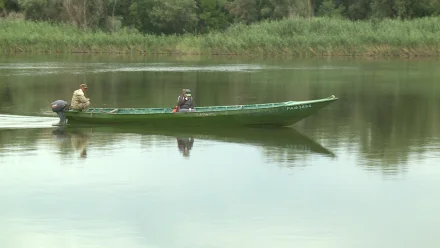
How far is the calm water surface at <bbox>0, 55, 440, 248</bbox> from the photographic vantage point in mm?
14891

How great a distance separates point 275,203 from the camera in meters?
17.0

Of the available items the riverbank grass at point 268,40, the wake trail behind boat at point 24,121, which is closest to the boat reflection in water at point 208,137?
the wake trail behind boat at point 24,121

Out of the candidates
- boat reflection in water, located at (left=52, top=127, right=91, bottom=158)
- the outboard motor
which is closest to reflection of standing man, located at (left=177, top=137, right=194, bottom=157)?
boat reflection in water, located at (left=52, top=127, right=91, bottom=158)

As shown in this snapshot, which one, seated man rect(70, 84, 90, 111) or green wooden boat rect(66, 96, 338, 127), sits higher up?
seated man rect(70, 84, 90, 111)

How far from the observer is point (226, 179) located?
1931cm

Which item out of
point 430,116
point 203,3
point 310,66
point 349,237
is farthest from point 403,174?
point 203,3

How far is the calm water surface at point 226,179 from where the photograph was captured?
14891 mm

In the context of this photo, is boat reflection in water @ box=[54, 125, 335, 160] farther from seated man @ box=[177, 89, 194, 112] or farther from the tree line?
the tree line

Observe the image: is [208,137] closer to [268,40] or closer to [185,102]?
[185,102]

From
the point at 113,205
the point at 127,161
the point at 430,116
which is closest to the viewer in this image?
the point at 113,205

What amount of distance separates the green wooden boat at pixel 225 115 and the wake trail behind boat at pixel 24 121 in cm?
183

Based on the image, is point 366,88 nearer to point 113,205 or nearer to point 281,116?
point 281,116

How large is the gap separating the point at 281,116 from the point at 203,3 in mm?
68414

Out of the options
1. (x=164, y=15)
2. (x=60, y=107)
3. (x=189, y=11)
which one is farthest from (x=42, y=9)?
(x=60, y=107)
